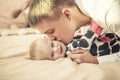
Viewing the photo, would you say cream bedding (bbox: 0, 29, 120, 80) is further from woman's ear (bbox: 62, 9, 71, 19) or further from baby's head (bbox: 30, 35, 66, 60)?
woman's ear (bbox: 62, 9, 71, 19)

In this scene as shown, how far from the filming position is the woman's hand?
88 cm

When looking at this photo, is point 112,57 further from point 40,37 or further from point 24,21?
point 24,21

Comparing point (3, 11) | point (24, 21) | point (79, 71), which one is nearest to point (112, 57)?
point (79, 71)

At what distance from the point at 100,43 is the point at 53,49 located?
0.55 feet

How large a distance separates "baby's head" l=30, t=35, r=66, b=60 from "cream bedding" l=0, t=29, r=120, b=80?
0.02 meters

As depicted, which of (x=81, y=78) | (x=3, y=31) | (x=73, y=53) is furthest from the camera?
(x=3, y=31)

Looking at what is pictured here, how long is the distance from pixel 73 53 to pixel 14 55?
0.71 feet

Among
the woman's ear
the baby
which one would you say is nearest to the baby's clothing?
the baby

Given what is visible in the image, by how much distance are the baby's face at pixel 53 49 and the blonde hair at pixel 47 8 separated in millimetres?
90

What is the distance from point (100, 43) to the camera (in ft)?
2.91

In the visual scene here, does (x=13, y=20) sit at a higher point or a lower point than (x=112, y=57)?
higher

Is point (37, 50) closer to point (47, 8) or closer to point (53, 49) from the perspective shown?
point (53, 49)

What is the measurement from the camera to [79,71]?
840 millimetres

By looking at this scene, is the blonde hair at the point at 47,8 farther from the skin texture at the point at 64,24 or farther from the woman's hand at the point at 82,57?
the woman's hand at the point at 82,57
